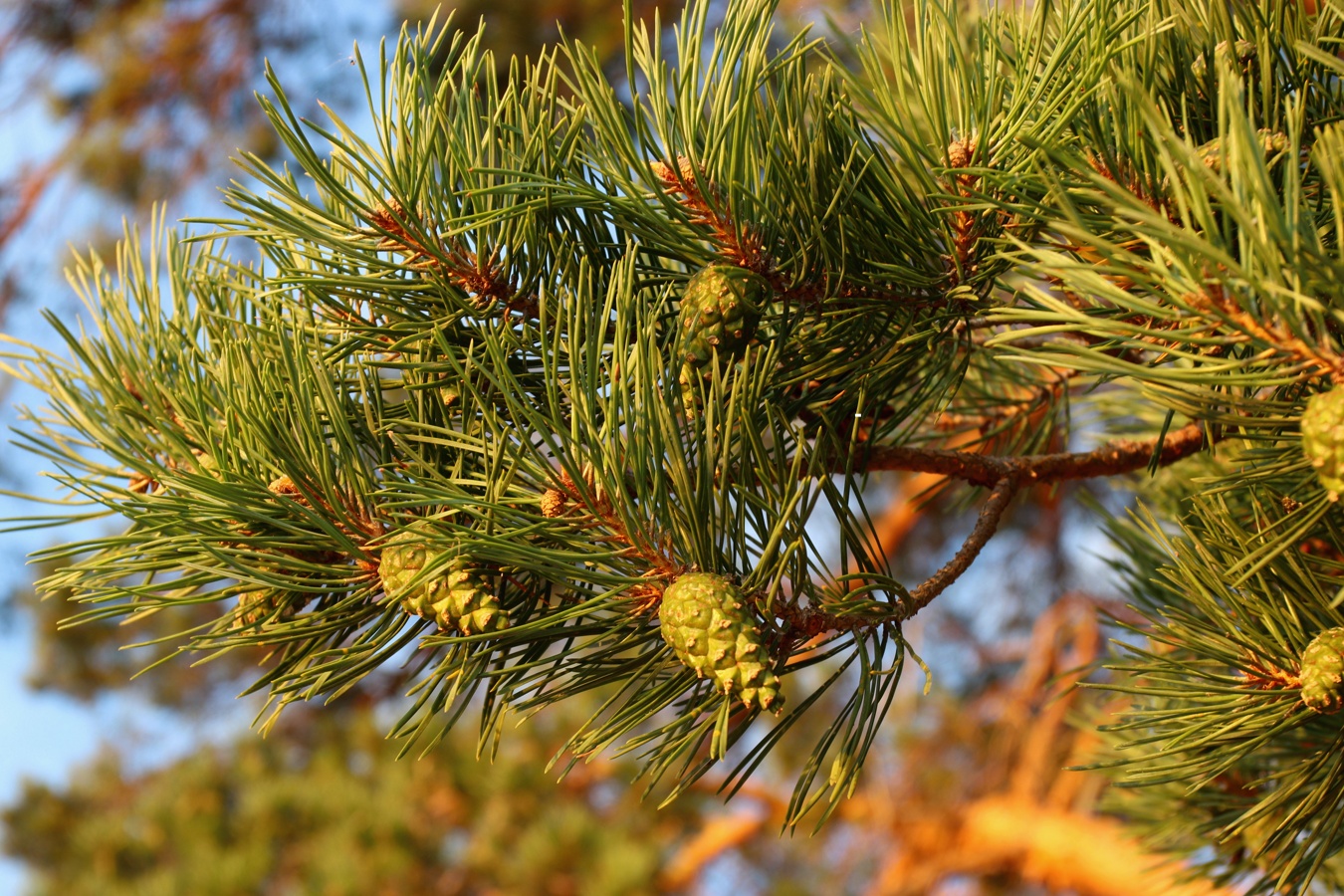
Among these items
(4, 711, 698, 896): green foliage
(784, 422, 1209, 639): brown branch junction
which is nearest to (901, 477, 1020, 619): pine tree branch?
(784, 422, 1209, 639): brown branch junction

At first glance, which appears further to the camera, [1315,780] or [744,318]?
[1315,780]

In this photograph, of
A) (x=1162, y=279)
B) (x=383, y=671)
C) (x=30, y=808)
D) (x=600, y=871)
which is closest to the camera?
(x=1162, y=279)

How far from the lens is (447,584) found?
1.41ft

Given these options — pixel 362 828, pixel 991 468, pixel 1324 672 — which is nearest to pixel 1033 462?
pixel 991 468

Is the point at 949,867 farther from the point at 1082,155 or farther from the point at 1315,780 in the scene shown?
the point at 1082,155

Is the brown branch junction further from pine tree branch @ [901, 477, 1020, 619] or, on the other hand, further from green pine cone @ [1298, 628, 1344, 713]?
green pine cone @ [1298, 628, 1344, 713]

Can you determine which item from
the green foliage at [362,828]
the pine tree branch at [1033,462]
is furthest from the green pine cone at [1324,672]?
the green foliage at [362,828]

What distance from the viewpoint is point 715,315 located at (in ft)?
1.42

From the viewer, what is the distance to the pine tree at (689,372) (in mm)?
419

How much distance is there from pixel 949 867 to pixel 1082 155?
1.64m

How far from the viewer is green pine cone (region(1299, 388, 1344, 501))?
0.32 metres

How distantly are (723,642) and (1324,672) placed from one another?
9.6 inches

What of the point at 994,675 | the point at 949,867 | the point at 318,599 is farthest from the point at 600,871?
the point at 318,599

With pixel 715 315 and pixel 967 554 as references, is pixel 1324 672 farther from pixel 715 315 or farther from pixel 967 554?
pixel 715 315
